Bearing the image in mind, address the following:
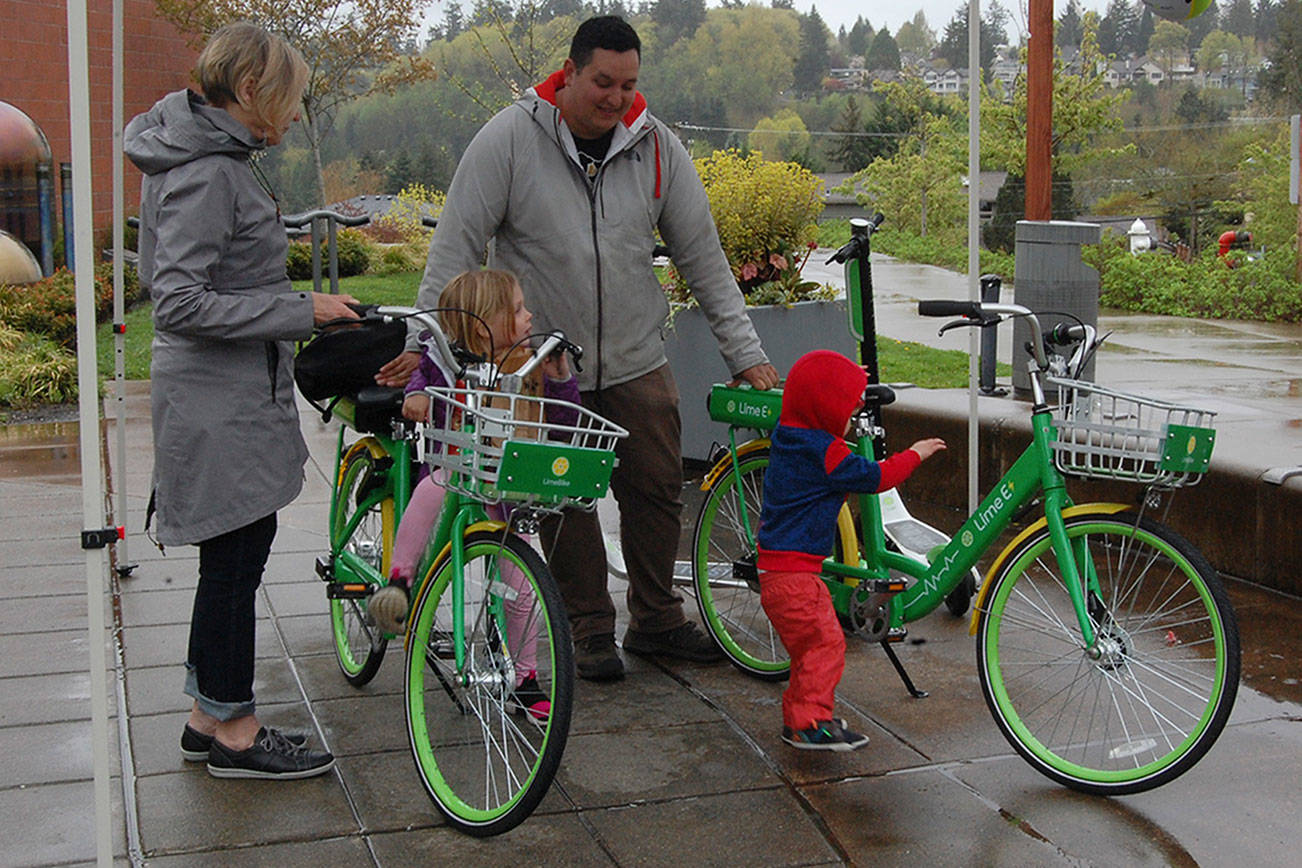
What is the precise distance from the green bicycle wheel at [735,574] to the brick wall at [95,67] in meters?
10.8

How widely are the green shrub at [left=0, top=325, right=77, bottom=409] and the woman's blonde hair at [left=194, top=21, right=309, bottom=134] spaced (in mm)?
8519

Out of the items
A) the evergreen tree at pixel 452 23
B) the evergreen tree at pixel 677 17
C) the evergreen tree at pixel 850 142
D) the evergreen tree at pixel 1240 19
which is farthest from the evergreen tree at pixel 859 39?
the evergreen tree at pixel 677 17

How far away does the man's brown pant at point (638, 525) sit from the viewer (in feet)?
16.1

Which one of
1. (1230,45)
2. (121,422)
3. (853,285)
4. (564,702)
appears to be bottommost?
(564,702)

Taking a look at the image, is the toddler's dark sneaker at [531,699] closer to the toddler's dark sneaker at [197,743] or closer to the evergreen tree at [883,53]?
the toddler's dark sneaker at [197,743]

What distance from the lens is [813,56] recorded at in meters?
50.3

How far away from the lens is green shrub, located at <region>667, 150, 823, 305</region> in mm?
8211

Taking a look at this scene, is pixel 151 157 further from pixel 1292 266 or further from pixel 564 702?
pixel 1292 266

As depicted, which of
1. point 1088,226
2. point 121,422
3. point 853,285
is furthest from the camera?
point 1088,226

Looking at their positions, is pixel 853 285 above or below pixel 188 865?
above

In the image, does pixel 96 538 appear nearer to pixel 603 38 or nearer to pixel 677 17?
pixel 603 38

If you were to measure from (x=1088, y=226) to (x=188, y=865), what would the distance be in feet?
22.5

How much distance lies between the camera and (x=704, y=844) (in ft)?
11.7

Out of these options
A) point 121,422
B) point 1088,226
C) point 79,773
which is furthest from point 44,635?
point 1088,226
